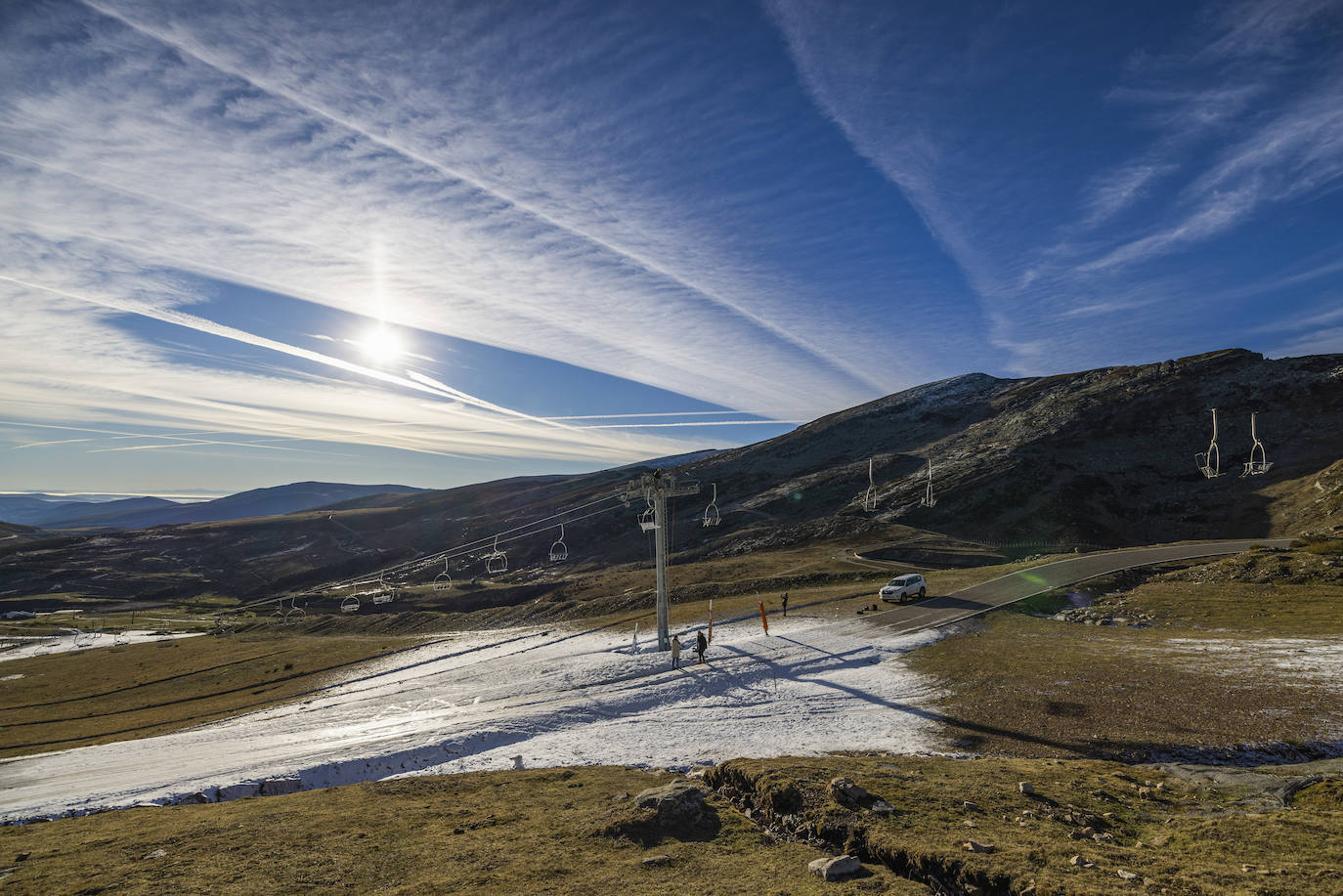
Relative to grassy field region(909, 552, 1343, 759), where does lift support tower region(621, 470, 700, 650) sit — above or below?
above

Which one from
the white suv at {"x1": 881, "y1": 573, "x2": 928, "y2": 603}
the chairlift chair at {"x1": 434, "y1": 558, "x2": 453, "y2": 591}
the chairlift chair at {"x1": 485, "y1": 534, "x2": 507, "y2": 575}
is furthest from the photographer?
the chairlift chair at {"x1": 434, "y1": 558, "x2": 453, "y2": 591}

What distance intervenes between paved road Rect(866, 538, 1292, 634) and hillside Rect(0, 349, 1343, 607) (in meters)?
33.3

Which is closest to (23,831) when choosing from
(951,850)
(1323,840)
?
(951,850)

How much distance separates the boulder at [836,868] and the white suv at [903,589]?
1416 inches

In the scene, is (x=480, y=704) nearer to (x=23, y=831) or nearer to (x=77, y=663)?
(x=23, y=831)

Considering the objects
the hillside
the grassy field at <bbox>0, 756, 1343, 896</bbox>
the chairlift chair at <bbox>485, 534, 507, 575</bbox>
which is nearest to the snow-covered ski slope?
the grassy field at <bbox>0, 756, 1343, 896</bbox>

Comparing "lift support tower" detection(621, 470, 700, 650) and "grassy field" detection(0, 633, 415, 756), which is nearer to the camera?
"lift support tower" detection(621, 470, 700, 650)

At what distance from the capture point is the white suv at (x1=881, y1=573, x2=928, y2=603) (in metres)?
44.9

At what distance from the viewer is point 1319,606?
111 ft

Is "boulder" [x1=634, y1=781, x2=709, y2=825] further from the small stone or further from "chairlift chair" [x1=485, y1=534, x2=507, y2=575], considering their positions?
"chairlift chair" [x1=485, y1=534, x2=507, y2=575]

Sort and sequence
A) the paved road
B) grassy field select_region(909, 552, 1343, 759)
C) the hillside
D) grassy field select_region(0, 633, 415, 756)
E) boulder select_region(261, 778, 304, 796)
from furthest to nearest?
the hillside
grassy field select_region(0, 633, 415, 756)
the paved road
boulder select_region(261, 778, 304, 796)
grassy field select_region(909, 552, 1343, 759)

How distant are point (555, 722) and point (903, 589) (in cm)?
2916

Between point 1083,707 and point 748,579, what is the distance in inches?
1757

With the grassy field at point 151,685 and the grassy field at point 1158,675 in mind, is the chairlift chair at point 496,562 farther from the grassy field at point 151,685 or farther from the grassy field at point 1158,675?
the grassy field at point 1158,675
